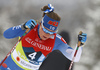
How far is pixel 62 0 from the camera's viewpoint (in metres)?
2.94

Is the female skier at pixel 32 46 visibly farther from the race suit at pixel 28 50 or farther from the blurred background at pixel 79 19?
the blurred background at pixel 79 19

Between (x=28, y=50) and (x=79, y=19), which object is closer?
(x=28, y=50)

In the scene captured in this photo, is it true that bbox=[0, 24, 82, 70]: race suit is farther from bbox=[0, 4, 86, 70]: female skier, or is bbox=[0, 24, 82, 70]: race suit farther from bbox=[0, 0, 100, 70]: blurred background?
bbox=[0, 0, 100, 70]: blurred background

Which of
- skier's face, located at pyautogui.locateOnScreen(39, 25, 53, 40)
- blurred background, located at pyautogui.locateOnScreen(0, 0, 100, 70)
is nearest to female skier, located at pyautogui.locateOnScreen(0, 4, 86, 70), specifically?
skier's face, located at pyautogui.locateOnScreen(39, 25, 53, 40)

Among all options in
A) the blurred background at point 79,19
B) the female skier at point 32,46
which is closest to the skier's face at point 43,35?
the female skier at point 32,46

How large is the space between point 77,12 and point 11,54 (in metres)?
1.57

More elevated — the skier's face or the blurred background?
the skier's face

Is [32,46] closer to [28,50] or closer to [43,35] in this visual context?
[28,50]

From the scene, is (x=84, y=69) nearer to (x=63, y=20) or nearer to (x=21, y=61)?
(x=63, y=20)

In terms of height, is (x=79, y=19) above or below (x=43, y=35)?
below

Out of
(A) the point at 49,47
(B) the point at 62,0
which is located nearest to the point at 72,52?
(A) the point at 49,47

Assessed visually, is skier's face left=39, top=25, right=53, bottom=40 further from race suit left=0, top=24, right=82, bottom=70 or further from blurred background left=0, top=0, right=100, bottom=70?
blurred background left=0, top=0, right=100, bottom=70

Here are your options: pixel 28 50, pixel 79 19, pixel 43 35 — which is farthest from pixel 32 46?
pixel 79 19

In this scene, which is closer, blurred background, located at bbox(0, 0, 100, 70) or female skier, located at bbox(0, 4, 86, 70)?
female skier, located at bbox(0, 4, 86, 70)
